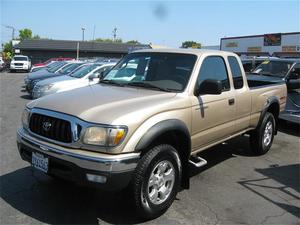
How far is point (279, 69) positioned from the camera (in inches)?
439

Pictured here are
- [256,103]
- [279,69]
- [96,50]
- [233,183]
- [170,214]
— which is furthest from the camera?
[96,50]

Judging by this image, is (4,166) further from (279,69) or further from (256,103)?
(279,69)

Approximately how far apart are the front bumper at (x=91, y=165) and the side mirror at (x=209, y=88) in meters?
1.47

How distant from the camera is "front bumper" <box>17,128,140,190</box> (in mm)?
3717

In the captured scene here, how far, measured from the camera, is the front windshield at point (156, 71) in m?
5.02

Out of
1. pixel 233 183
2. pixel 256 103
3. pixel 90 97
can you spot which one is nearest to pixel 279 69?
pixel 256 103

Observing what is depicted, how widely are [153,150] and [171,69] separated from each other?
4.86 ft

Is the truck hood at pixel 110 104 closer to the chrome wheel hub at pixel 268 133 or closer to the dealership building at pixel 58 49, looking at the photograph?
the chrome wheel hub at pixel 268 133

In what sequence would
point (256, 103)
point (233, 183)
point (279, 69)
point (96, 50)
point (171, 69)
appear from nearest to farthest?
point (171, 69) → point (233, 183) → point (256, 103) → point (279, 69) → point (96, 50)

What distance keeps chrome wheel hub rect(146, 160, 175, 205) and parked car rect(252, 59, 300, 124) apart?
239 inches

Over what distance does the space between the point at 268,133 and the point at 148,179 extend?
4.08 meters

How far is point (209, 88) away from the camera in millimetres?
4848

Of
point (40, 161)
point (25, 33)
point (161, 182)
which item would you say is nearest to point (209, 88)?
point (161, 182)

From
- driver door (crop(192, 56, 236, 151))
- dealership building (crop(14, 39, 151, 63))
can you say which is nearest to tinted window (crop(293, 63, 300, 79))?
driver door (crop(192, 56, 236, 151))
